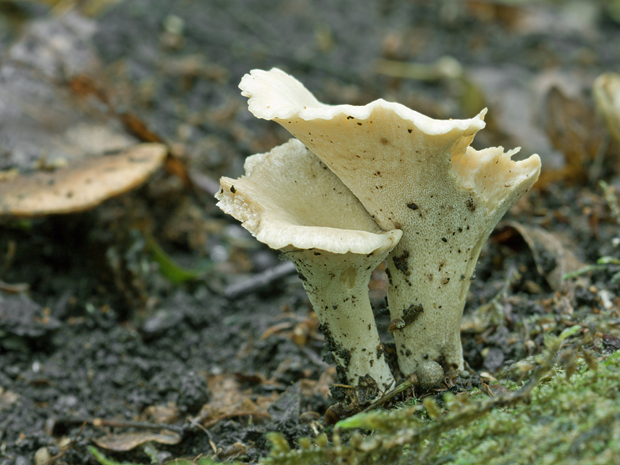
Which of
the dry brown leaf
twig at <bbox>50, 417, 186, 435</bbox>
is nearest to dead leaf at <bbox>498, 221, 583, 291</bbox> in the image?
twig at <bbox>50, 417, 186, 435</bbox>

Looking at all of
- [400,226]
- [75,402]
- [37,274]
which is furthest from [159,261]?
[400,226]

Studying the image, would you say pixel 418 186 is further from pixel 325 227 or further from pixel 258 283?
pixel 258 283

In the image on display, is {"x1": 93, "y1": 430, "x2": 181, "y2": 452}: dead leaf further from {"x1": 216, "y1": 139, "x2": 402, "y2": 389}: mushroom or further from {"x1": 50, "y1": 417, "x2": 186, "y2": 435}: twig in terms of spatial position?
{"x1": 216, "y1": 139, "x2": 402, "y2": 389}: mushroom

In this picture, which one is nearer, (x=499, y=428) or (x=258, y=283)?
(x=499, y=428)

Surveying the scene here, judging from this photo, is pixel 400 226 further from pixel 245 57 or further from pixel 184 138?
pixel 245 57

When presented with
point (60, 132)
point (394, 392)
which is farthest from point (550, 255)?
point (60, 132)

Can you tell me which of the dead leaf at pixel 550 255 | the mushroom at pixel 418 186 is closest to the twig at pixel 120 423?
the mushroom at pixel 418 186
